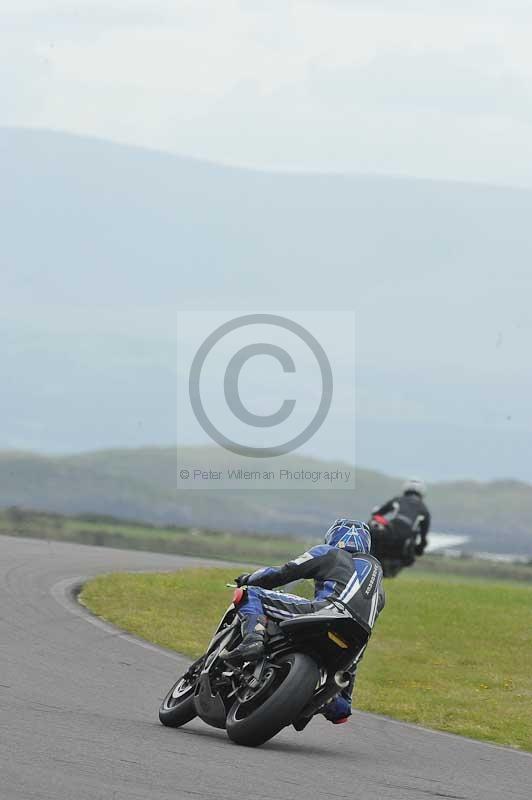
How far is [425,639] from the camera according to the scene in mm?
17516

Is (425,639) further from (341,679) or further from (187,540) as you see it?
(187,540)

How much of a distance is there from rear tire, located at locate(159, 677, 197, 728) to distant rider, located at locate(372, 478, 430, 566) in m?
14.0

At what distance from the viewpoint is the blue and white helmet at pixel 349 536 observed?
9.62 meters

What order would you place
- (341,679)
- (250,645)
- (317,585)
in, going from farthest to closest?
(317,585) → (341,679) → (250,645)

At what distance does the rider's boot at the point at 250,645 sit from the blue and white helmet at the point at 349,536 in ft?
2.32

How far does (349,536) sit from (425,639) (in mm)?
8178

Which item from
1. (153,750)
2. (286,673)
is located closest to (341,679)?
(286,673)

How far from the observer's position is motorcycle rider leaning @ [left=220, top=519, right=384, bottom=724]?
9195mm

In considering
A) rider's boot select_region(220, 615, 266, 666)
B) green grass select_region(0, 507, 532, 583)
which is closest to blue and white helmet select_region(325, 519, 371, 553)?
rider's boot select_region(220, 615, 266, 666)

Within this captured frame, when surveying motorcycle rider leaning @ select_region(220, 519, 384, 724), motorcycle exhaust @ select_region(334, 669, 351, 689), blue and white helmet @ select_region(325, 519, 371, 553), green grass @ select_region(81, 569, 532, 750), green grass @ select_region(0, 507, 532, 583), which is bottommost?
green grass @ select_region(0, 507, 532, 583)

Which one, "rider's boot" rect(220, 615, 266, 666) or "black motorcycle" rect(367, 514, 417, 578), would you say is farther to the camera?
"black motorcycle" rect(367, 514, 417, 578)

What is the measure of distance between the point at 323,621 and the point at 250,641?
18.5 inches

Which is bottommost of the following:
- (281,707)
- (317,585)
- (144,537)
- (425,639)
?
(144,537)

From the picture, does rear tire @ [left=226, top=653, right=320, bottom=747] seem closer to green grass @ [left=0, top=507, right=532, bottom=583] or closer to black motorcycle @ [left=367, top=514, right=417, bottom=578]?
black motorcycle @ [left=367, top=514, right=417, bottom=578]
